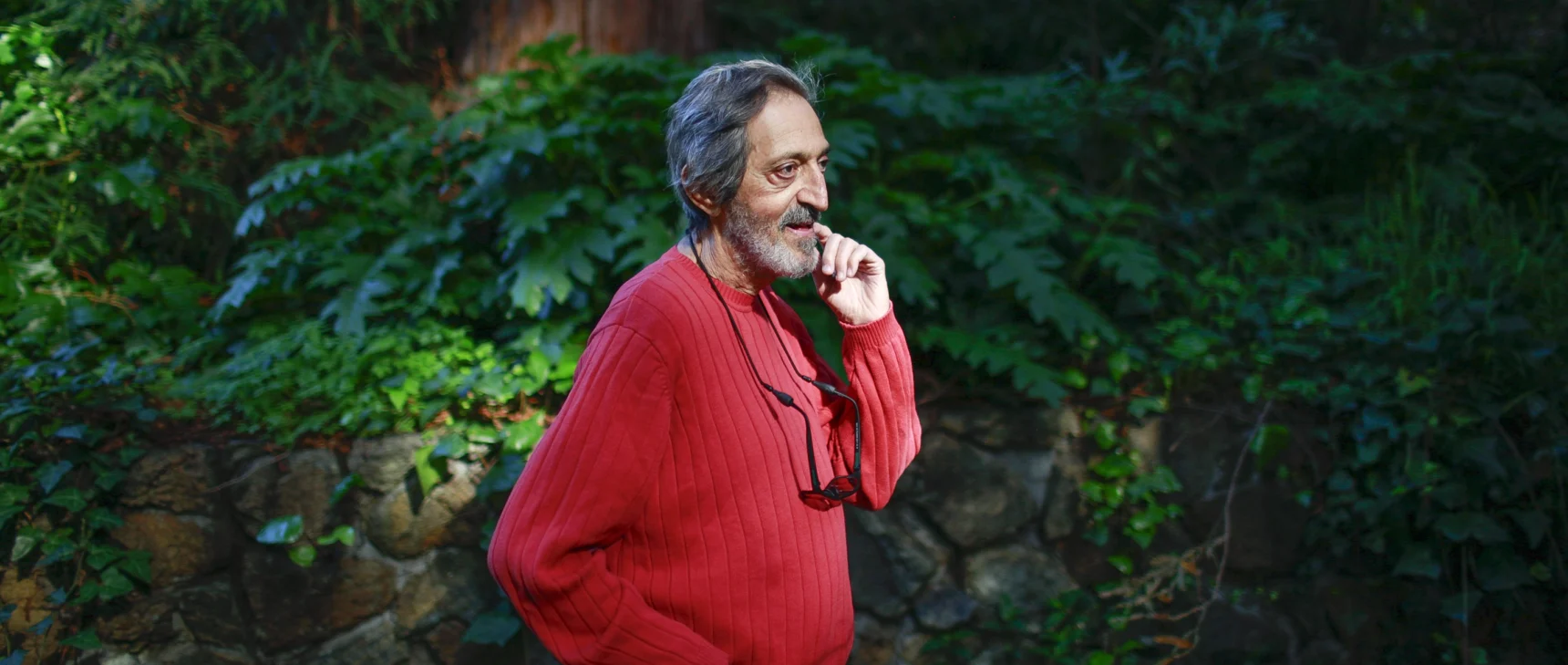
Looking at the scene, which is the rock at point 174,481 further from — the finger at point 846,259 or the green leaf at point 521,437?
the finger at point 846,259

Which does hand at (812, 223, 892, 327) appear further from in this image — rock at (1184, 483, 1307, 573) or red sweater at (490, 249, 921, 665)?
rock at (1184, 483, 1307, 573)

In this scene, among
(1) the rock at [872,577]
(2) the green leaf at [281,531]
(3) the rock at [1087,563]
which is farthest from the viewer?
(3) the rock at [1087,563]

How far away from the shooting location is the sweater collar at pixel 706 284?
→ 1707 mm

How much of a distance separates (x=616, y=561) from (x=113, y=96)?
3963mm

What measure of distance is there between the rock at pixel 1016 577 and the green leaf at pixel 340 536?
7.03ft

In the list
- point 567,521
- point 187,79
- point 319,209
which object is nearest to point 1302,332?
point 567,521

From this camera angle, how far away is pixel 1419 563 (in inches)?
135

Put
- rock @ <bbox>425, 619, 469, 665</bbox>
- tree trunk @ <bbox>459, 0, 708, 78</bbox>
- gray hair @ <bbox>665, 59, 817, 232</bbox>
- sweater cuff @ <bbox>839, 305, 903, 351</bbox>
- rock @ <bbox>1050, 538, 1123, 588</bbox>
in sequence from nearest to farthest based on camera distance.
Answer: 1. gray hair @ <bbox>665, 59, 817, 232</bbox>
2. sweater cuff @ <bbox>839, 305, 903, 351</bbox>
3. rock @ <bbox>425, 619, 469, 665</bbox>
4. rock @ <bbox>1050, 538, 1123, 588</bbox>
5. tree trunk @ <bbox>459, 0, 708, 78</bbox>

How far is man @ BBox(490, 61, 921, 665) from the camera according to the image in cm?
145

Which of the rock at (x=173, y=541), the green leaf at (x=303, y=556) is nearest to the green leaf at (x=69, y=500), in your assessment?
the rock at (x=173, y=541)

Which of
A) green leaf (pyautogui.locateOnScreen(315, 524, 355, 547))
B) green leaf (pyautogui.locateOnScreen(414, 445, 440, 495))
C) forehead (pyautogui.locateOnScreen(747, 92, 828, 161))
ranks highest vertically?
forehead (pyautogui.locateOnScreen(747, 92, 828, 161))

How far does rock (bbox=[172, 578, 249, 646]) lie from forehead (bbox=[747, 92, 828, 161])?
2723 mm

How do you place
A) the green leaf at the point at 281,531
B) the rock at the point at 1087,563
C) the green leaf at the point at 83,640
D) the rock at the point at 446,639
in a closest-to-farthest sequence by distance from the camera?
the green leaf at the point at 83,640 → the green leaf at the point at 281,531 → the rock at the point at 446,639 → the rock at the point at 1087,563

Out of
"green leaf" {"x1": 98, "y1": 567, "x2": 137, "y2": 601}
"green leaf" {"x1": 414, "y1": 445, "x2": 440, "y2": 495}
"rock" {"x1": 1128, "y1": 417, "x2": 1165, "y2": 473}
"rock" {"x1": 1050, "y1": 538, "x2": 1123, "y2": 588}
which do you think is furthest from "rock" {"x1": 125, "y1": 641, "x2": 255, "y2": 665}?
"rock" {"x1": 1128, "y1": 417, "x2": 1165, "y2": 473}
